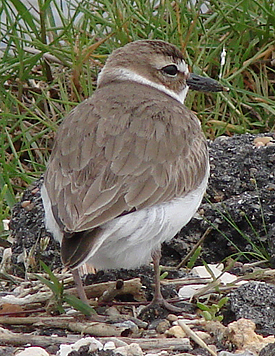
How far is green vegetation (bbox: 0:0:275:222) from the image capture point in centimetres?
656

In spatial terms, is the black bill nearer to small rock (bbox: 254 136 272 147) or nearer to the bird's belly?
small rock (bbox: 254 136 272 147)

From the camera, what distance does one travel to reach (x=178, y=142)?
14.4ft

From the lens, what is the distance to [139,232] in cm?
392

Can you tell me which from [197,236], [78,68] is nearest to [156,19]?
[78,68]

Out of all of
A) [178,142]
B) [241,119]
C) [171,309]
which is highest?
[178,142]

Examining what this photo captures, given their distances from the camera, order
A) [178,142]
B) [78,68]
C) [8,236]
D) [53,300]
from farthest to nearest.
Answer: [78,68] < [8,236] < [178,142] < [53,300]

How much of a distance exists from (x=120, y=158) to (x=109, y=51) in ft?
9.49

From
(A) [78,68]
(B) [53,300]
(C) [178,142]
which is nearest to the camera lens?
(B) [53,300]

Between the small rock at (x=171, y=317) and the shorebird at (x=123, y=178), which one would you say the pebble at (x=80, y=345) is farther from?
the small rock at (x=171, y=317)

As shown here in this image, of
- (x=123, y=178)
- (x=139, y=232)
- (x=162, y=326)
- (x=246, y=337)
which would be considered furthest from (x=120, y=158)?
(x=246, y=337)

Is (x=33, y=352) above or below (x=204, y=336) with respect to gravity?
above

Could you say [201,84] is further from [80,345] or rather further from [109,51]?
[80,345]

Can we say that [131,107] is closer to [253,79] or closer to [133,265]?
[133,265]

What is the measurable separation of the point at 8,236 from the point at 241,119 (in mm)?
2101
